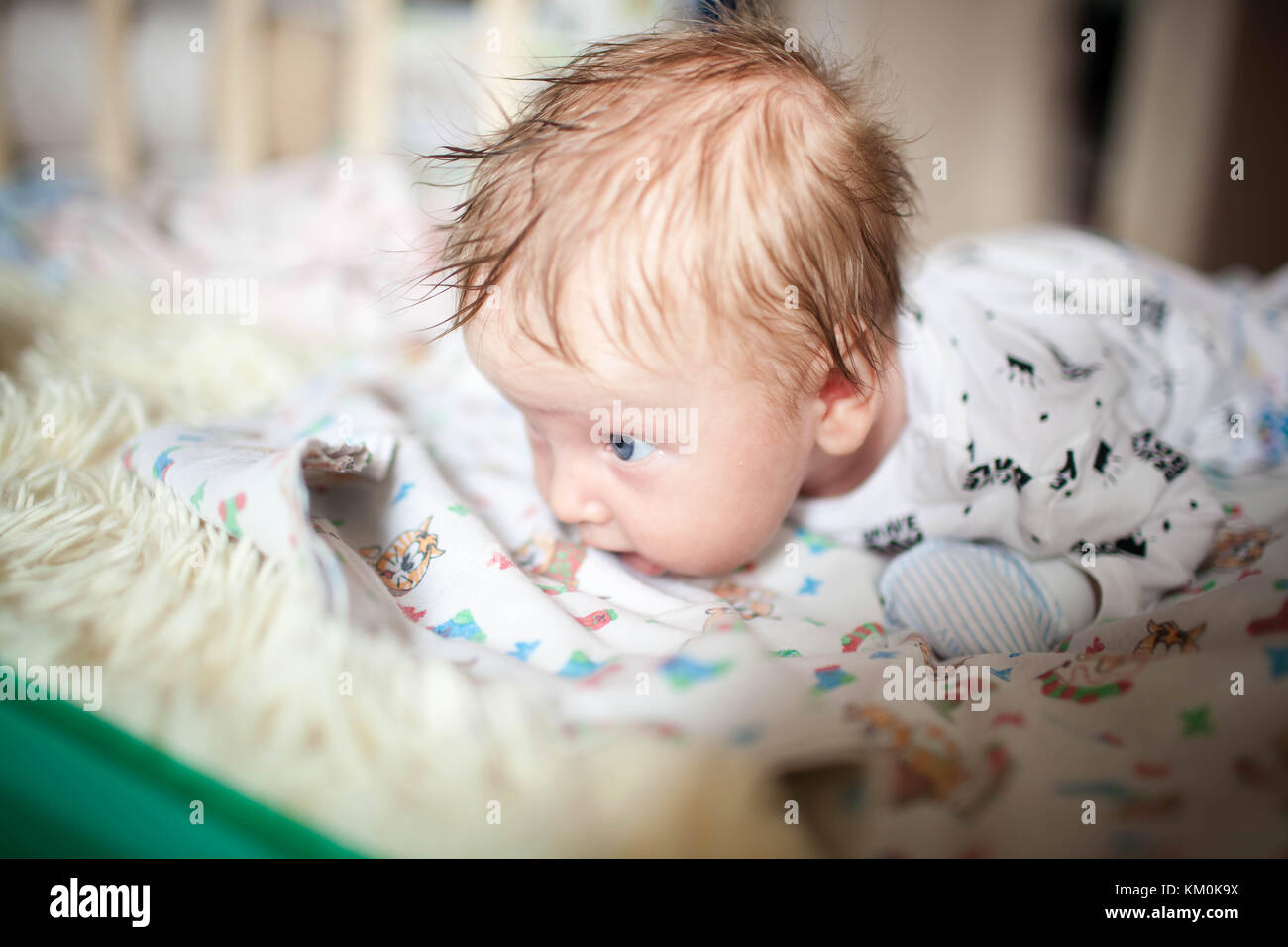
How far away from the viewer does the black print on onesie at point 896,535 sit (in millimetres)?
825

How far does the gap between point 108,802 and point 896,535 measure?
0.70 metres

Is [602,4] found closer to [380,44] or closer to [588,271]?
[380,44]

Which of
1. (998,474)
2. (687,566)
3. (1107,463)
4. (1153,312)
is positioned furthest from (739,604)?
(1153,312)

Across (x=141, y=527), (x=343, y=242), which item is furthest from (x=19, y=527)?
(x=343, y=242)

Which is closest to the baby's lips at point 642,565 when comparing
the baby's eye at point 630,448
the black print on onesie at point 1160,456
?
the baby's eye at point 630,448

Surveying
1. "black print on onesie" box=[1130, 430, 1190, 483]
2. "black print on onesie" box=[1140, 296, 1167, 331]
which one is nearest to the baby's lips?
"black print on onesie" box=[1130, 430, 1190, 483]

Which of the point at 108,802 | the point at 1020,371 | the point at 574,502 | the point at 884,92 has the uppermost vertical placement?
the point at 884,92

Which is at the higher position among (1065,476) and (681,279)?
(681,279)

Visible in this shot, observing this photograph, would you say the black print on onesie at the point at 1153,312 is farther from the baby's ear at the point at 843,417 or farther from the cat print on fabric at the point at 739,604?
the cat print on fabric at the point at 739,604

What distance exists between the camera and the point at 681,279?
0.59 meters

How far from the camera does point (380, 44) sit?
1.98 meters

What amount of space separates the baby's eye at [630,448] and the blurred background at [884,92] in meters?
0.46

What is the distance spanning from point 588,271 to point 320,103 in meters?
2.12

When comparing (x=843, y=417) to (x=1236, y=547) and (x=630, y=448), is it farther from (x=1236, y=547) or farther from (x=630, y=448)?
(x=1236, y=547)
